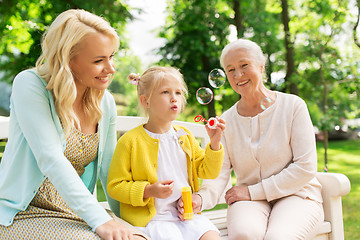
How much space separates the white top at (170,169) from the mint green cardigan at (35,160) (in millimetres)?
441

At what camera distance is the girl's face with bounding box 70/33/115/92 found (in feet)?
6.40

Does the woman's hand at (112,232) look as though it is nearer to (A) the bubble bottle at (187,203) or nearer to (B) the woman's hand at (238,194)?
(A) the bubble bottle at (187,203)

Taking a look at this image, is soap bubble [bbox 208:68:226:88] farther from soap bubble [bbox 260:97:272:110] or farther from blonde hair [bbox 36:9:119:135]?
blonde hair [bbox 36:9:119:135]

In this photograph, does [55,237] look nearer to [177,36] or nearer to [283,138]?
[283,138]

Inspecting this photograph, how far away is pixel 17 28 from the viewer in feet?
19.7

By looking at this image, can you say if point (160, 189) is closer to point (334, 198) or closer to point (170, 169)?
point (170, 169)

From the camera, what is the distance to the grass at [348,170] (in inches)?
191

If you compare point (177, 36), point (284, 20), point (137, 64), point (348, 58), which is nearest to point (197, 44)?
point (177, 36)

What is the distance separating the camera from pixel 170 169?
7.30ft

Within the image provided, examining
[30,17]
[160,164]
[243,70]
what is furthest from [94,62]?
[30,17]

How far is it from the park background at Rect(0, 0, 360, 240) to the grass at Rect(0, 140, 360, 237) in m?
0.02

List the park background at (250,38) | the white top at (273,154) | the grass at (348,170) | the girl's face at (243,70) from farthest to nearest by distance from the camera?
1. the park background at (250,38)
2. the grass at (348,170)
3. the girl's face at (243,70)
4. the white top at (273,154)

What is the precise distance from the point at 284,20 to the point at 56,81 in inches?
277

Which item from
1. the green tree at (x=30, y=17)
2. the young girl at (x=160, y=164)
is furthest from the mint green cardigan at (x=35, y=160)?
the green tree at (x=30, y=17)
